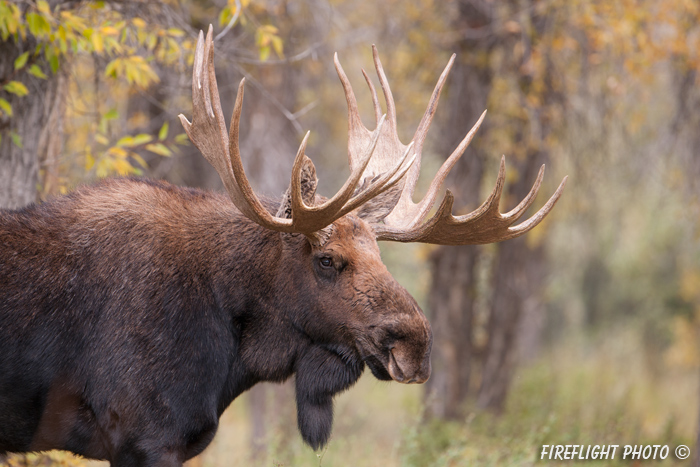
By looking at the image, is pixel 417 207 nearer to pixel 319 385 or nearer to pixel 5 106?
pixel 319 385

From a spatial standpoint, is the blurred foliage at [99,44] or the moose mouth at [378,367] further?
the blurred foliage at [99,44]

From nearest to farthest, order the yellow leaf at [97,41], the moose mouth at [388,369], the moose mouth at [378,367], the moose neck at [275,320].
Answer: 1. the moose mouth at [388,369]
2. the moose mouth at [378,367]
3. the moose neck at [275,320]
4. the yellow leaf at [97,41]

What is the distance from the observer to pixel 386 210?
429 cm

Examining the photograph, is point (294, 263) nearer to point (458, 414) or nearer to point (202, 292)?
point (202, 292)

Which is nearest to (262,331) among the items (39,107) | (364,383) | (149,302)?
(149,302)

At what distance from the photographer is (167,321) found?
11.5 ft

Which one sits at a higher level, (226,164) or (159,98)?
(159,98)

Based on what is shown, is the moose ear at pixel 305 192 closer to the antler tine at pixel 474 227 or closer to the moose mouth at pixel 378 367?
the antler tine at pixel 474 227

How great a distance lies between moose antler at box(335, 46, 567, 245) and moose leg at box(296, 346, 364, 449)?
2.64 ft

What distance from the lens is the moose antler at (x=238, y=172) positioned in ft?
11.0

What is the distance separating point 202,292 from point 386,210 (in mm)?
1260

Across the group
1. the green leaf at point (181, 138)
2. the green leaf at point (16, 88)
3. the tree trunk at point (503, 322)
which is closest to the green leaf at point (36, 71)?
the green leaf at point (16, 88)

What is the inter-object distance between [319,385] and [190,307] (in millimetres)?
829

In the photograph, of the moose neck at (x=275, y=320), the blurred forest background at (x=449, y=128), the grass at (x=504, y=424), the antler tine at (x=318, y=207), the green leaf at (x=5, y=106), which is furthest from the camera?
the grass at (x=504, y=424)
